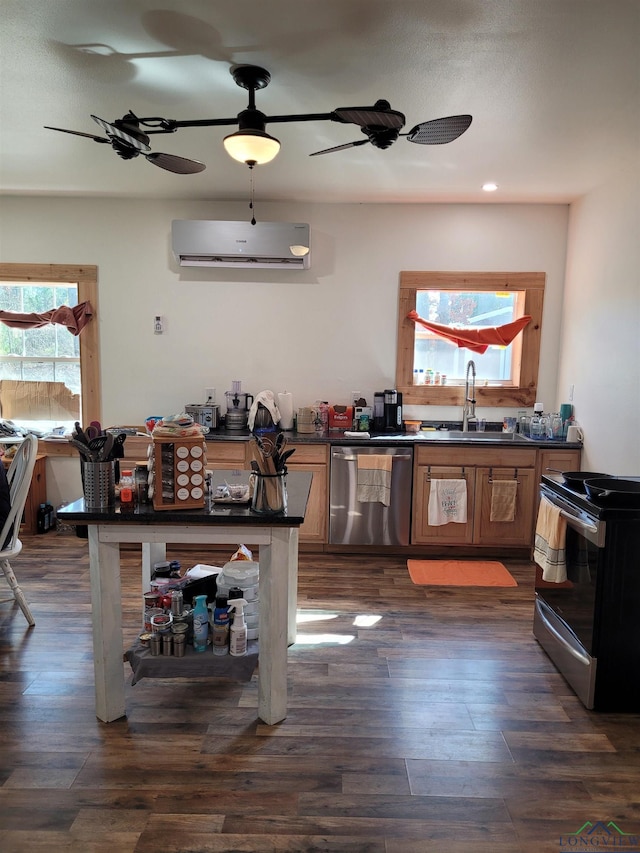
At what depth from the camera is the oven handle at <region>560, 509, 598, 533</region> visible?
7.39ft

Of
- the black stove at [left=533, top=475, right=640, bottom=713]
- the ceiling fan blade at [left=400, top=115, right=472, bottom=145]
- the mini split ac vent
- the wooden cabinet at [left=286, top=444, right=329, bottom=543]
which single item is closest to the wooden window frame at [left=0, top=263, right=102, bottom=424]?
the mini split ac vent

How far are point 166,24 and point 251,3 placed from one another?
383 millimetres

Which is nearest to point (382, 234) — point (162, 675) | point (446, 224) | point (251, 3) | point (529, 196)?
point (446, 224)

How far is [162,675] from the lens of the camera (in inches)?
86.4

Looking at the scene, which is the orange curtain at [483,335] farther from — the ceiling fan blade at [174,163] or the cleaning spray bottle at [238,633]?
the cleaning spray bottle at [238,633]

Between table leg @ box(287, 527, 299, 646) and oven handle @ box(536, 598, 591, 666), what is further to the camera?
table leg @ box(287, 527, 299, 646)

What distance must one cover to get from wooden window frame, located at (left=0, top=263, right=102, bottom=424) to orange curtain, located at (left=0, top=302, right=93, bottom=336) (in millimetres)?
68

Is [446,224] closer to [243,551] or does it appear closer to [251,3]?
[251,3]

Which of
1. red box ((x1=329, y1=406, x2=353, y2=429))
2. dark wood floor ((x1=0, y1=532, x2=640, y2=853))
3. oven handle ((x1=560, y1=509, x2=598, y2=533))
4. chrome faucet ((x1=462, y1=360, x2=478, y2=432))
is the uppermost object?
chrome faucet ((x1=462, y1=360, x2=478, y2=432))

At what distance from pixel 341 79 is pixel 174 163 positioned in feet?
2.91

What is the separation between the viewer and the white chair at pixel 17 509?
2844 mm

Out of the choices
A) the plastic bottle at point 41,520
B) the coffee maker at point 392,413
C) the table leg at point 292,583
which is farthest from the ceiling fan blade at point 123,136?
the plastic bottle at point 41,520

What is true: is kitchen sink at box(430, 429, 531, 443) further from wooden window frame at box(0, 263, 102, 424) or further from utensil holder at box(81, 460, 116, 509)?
wooden window frame at box(0, 263, 102, 424)

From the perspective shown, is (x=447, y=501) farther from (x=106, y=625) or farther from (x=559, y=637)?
(x=106, y=625)
